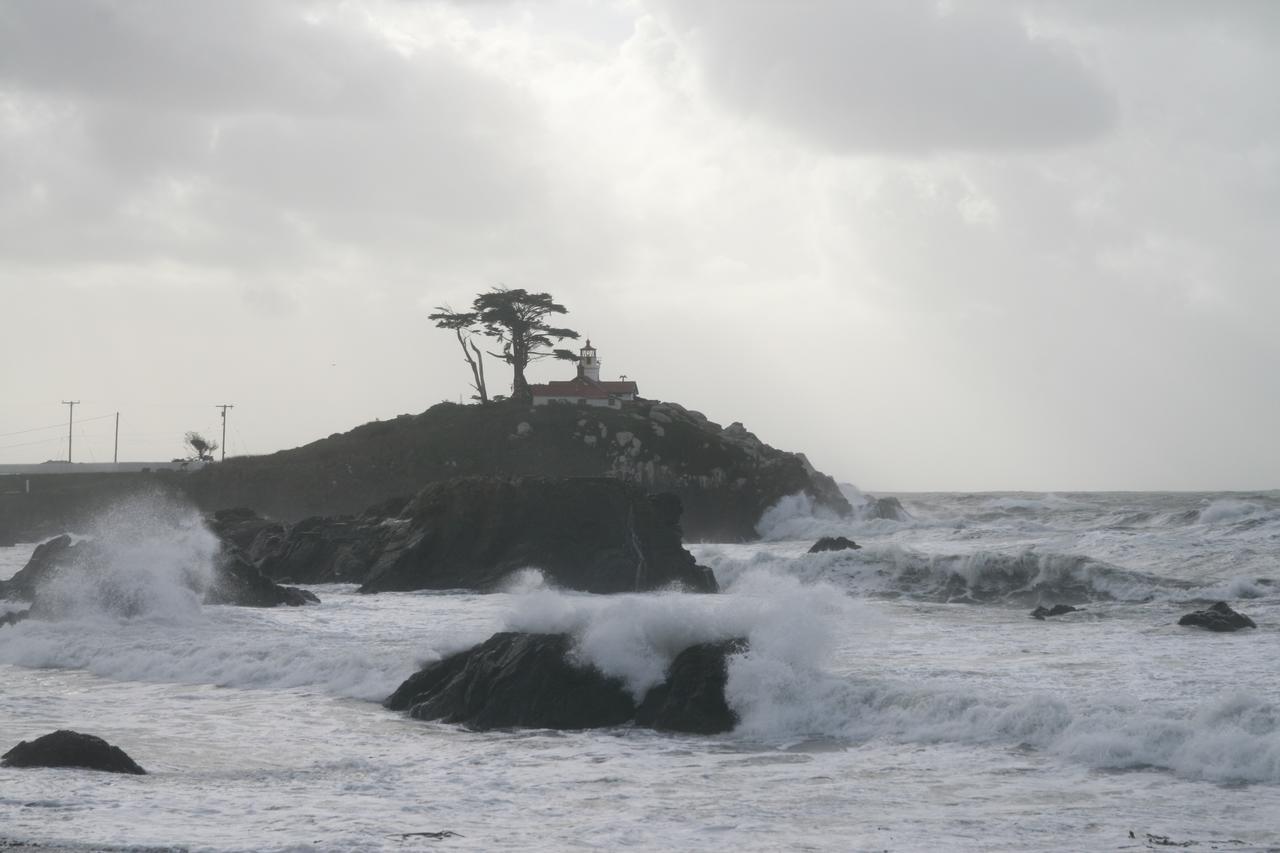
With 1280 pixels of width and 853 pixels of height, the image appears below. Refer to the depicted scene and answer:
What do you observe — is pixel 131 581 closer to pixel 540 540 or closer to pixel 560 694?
pixel 540 540

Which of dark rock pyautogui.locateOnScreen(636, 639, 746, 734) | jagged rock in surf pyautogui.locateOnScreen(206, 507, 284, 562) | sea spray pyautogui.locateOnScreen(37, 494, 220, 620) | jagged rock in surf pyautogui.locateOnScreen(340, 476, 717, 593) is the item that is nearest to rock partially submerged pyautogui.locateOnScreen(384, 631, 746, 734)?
dark rock pyautogui.locateOnScreen(636, 639, 746, 734)

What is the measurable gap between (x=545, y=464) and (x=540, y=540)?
3082cm

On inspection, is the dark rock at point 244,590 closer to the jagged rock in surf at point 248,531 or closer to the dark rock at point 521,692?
the jagged rock in surf at point 248,531

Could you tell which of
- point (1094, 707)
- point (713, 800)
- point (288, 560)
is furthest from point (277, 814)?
point (288, 560)

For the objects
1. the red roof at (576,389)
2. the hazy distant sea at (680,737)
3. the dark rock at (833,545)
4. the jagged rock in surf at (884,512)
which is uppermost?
the red roof at (576,389)

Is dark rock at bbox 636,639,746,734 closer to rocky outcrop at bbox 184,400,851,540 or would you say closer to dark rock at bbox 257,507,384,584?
dark rock at bbox 257,507,384,584

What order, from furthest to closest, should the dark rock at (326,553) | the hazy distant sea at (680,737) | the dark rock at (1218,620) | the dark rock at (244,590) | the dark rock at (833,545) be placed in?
the dark rock at (833,545) → the dark rock at (326,553) → the dark rock at (244,590) → the dark rock at (1218,620) → the hazy distant sea at (680,737)

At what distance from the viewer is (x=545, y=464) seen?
64812 millimetres

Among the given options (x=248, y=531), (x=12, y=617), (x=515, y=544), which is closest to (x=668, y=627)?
(x=12, y=617)

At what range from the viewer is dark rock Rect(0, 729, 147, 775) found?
1186 cm

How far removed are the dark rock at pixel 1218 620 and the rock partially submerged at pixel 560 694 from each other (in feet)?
33.8

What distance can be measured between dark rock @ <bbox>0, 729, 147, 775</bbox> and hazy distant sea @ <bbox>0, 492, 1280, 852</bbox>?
0.31 meters

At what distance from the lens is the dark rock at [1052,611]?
2486cm

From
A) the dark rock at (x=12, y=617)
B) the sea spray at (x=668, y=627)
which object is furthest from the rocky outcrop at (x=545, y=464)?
the sea spray at (x=668, y=627)
